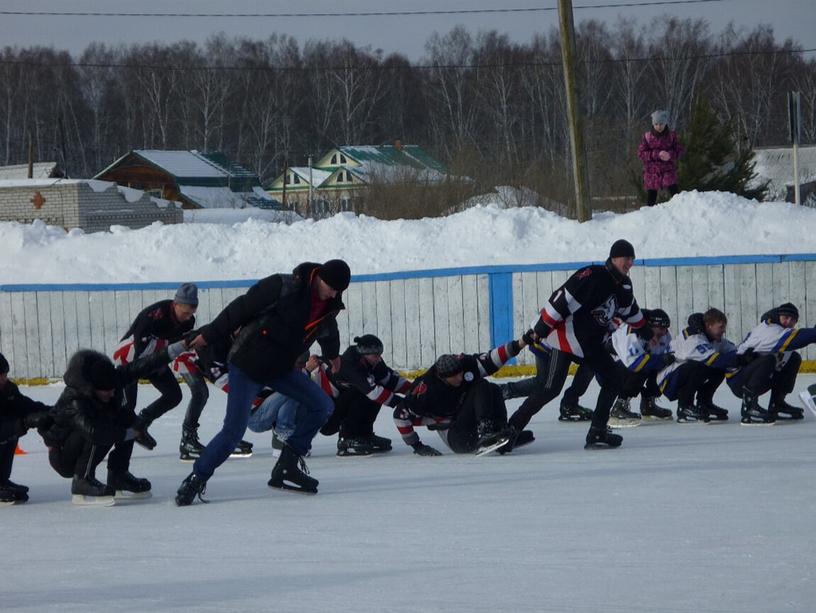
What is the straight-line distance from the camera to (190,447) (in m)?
9.45

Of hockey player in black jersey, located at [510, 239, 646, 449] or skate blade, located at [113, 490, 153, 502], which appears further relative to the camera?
hockey player in black jersey, located at [510, 239, 646, 449]

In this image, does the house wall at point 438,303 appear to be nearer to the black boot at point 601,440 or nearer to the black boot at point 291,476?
the black boot at point 601,440

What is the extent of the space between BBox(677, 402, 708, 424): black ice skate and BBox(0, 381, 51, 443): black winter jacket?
18.1ft

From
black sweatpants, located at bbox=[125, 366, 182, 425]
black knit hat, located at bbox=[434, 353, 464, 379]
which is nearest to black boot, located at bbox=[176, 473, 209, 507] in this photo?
black knit hat, located at bbox=[434, 353, 464, 379]

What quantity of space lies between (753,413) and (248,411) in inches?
192

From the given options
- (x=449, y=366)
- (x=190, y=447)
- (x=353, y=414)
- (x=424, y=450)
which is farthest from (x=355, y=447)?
(x=190, y=447)

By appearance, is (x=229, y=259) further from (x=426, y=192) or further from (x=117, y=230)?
(x=426, y=192)

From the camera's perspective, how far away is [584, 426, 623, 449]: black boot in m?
8.85

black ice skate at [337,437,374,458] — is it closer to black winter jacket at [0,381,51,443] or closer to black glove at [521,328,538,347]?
black glove at [521,328,538,347]

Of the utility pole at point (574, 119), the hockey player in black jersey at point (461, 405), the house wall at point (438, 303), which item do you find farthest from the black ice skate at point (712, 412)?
the utility pole at point (574, 119)

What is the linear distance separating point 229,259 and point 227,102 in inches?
1812

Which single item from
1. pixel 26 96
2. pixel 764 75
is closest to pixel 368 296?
pixel 764 75

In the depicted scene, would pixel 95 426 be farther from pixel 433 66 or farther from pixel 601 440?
pixel 433 66

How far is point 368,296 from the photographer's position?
1591 centimetres
